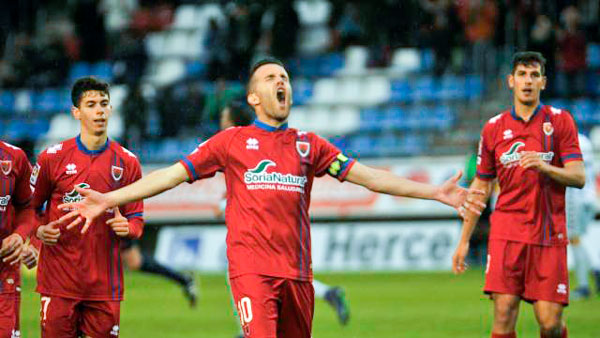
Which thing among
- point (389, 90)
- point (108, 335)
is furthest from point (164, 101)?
point (108, 335)

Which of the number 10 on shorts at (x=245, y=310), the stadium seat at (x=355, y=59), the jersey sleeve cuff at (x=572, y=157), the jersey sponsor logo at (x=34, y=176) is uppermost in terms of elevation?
the stadium seat at (x=355, y=59)

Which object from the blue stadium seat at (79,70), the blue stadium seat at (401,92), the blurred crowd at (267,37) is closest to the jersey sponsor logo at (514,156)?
the blurred crowd at (267,37)

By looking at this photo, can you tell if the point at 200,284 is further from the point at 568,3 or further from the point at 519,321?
the point at 568,3

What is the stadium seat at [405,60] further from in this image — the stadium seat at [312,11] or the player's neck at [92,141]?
the player's neck at [92,141]

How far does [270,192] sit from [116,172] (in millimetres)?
1524

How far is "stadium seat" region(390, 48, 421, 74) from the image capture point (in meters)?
24.1

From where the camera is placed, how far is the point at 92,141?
7586 mm

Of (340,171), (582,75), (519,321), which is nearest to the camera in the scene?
(340,171)

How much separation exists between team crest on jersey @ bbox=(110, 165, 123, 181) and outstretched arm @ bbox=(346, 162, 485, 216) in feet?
5.95

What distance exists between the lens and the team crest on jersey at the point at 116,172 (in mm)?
7512

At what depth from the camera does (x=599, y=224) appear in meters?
19.3

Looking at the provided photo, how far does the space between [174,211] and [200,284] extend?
386cm

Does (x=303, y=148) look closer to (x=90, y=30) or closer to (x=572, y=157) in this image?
(x=572, y=157)

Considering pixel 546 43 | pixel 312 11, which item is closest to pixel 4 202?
pixel 546 43
